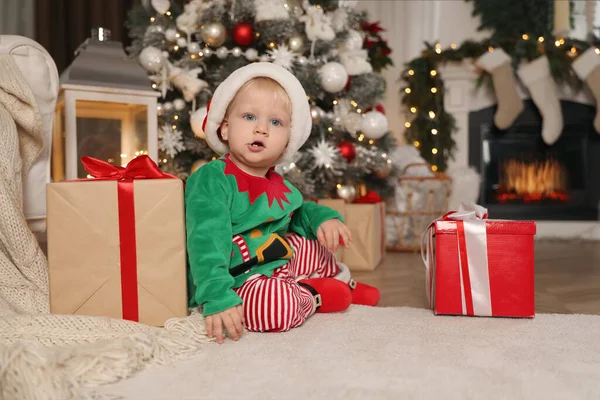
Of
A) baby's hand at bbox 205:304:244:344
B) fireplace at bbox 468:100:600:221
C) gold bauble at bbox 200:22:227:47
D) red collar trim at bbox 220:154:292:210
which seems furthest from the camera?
fireplace at bbox 468:100:600:221

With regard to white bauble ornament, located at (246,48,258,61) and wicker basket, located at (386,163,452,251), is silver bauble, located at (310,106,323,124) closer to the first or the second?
white bauble ornament, located at (246,48,258,61)

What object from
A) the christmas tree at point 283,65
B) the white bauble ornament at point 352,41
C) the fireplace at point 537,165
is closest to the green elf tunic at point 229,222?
the christmas tree at point 283,65

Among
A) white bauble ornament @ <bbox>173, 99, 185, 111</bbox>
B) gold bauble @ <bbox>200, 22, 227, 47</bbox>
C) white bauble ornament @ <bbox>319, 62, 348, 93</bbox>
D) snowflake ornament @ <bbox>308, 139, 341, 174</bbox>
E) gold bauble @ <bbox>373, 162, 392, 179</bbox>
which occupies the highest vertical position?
gold bauble @ <bbox>200, 22, 227, 47</bbox>

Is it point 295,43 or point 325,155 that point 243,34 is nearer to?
point 295,43

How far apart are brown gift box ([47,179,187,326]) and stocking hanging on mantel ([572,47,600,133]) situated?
285 centimetres

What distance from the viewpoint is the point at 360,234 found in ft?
6.90

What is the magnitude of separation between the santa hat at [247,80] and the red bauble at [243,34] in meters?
1.09

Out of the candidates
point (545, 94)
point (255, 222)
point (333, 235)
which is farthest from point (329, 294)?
point (545, 94)

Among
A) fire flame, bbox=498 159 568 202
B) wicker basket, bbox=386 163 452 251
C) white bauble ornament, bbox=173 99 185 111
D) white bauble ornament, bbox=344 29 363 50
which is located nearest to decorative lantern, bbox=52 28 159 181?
white bauble ornament, bbox=173 99 185 111

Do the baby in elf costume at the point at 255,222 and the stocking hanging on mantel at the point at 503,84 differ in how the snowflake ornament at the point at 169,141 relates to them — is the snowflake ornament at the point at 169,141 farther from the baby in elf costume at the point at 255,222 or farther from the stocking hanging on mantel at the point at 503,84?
the stocking hanging on mantel at the point at 503,84

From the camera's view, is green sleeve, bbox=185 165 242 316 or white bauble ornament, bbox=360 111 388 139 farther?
white bauble ornament, bbox=360 111 388 139

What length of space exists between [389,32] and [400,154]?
3.49ft

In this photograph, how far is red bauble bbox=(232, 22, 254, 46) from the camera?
87.3 inches

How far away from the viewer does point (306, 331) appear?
1063 millimetres
